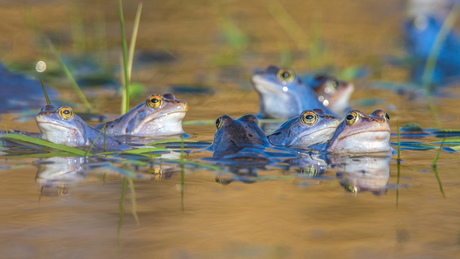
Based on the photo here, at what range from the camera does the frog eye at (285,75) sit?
6895 mm

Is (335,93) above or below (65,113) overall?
above

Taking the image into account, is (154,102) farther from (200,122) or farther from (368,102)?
(368,102)

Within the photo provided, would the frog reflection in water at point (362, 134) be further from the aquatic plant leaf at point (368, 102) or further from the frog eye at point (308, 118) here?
the aquatic plant leaf at point (368, 102)

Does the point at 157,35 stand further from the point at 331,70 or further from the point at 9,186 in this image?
the point at 9,186

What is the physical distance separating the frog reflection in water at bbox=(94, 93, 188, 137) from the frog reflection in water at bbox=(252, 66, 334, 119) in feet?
4.63

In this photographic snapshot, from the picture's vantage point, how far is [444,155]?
15.8 ft

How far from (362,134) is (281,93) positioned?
89.9 inches

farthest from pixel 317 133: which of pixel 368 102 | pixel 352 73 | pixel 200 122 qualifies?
pixel 352 73

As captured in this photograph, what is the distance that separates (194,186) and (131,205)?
19.6 inches

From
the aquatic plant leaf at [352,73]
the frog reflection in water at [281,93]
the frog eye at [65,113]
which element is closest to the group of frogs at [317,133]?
the frog eye at [65,113]

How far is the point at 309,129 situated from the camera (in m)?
5.14

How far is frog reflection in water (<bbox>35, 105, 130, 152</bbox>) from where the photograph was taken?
16.1ft

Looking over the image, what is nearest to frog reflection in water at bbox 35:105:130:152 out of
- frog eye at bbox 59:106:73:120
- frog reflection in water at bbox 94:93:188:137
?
frog eye at bbox 59:106:73:120

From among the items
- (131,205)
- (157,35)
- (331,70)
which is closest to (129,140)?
(131,205)
